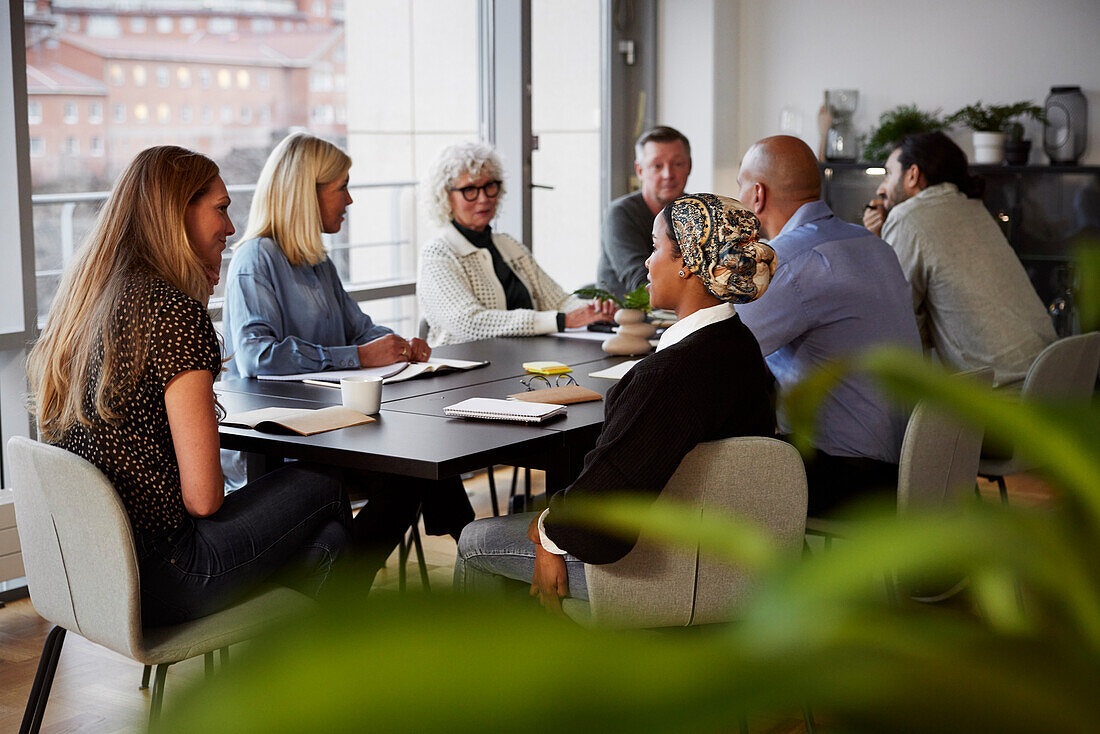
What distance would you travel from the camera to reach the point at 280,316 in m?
3.17

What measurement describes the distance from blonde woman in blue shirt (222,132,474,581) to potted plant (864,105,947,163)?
11.0 ft

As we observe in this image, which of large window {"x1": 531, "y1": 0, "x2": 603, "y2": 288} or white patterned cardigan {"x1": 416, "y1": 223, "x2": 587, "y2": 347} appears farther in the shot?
large window {"x1": 531, "y1": 0, "x2": 603, "y2": 288}

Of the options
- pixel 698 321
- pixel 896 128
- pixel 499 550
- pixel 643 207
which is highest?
pixel 896 128

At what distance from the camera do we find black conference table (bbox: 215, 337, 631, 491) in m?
2.13

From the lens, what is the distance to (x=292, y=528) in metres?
2.17

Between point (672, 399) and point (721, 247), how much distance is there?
0.40 metres

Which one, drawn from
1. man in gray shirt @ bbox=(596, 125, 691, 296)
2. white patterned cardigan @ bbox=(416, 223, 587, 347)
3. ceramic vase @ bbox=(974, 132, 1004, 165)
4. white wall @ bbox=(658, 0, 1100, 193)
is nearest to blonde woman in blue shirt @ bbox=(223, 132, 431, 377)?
white patterned cardigan @ bbox=(416, 223, 587, 347)

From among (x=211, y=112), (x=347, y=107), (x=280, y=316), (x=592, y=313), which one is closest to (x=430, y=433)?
(x=280, y=316)

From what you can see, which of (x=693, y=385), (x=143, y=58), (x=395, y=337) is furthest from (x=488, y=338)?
(x=143, y=58)

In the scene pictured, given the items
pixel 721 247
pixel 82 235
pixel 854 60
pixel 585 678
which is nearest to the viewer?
pixel 585 678

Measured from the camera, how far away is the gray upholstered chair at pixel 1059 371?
288 cm

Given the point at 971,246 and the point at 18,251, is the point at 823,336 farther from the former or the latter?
the point at 18,251

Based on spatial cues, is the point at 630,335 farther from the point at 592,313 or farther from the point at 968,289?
the point at 968,289

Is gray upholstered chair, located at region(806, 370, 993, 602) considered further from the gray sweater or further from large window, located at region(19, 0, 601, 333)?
large window, located at region(19, 0, 601, 333)
